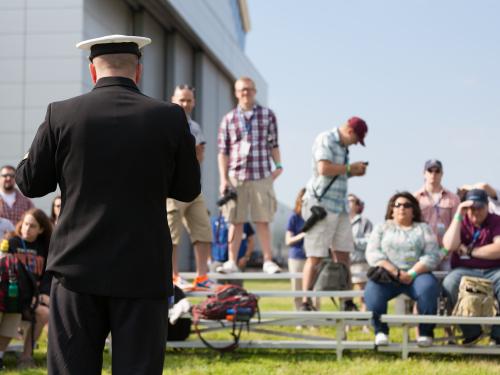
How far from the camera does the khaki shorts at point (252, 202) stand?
7562 mm

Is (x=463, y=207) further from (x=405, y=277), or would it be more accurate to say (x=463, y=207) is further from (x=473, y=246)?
(x=405, y=277)

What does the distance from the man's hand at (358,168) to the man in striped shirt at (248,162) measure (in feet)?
2.76

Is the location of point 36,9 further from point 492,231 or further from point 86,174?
point 86,174

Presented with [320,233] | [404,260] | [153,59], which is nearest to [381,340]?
[404,260]

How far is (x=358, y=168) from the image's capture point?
23.7 ft

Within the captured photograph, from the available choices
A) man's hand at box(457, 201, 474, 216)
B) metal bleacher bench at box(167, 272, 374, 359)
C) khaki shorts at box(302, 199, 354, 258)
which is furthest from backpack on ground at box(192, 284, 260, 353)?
man's hand at box(457, 201, 474, 216)

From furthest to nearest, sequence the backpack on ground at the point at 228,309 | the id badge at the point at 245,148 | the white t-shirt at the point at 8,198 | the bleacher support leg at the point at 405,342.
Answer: the white t-shirt at the point at 8,198 < the id badge at the point at 245,148 < the backpack on ground at the point at 228,309 < the bleacher support leg at the point at 405,342

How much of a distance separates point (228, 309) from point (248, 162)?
60.8 inches

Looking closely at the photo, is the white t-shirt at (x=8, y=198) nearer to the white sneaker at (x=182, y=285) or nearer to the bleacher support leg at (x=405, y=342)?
the white sneaker at (x=182, y=285)

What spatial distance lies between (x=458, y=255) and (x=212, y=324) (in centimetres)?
239

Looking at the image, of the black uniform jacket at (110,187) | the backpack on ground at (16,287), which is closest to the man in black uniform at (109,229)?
the black uniform jacket at (110,187)

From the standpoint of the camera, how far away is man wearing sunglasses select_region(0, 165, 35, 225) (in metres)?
8.38

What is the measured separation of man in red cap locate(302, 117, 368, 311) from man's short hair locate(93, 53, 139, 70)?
4.52 m

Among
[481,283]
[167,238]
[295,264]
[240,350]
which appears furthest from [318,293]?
[167,238]
